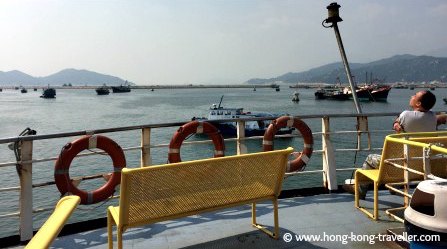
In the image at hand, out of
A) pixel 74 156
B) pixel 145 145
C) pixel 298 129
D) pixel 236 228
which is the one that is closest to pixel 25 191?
pixel 74 156

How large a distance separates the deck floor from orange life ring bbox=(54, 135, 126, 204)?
470 mm

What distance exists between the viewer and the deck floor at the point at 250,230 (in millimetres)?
3271

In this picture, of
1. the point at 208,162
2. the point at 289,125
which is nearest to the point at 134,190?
the point at 208,162

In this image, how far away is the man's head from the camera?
3.91 m

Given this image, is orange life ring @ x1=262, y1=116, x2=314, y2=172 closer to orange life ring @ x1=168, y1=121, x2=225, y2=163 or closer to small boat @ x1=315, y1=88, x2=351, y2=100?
orange life ring @ x1=168, y1=121, x2=225, y2=163

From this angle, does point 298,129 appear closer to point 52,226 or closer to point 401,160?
point 401,160

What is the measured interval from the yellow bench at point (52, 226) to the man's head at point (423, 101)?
3723 mm

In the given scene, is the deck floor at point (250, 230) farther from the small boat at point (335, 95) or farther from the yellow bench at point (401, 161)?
the small boat at point (335, 95)

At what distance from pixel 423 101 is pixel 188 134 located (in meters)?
2.80

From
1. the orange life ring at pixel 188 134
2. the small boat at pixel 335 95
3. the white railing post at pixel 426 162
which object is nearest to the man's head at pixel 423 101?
the white railing post at pixel 426 162

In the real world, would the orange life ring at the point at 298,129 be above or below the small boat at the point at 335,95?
below

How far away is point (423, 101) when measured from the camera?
12.9ft

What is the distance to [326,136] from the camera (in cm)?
510

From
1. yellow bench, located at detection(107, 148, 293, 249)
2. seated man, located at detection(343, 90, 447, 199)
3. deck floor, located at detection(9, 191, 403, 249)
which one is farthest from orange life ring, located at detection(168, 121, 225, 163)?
seated man, located at detection(343, 90, 447, 199)
